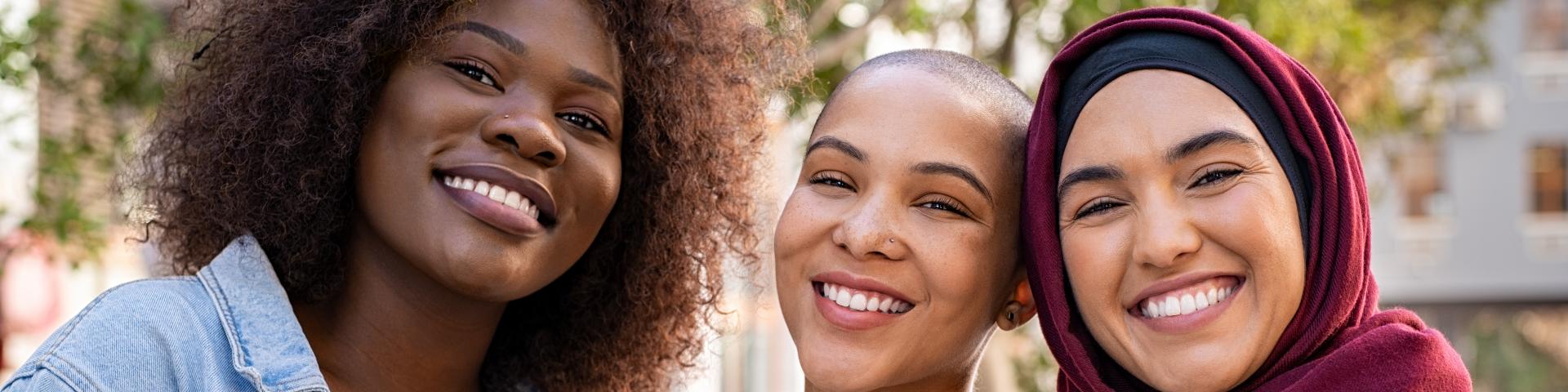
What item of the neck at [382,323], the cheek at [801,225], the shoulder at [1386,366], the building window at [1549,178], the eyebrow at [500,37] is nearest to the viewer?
the shoulder at [1386,366]

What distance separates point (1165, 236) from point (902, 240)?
50cm

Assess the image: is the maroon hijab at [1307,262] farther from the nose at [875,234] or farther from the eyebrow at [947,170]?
the nose at [875,234]

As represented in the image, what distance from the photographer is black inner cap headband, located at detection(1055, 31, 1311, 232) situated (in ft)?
8.77

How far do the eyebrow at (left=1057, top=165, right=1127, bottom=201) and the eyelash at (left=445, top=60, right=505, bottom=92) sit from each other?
1126 millimetres

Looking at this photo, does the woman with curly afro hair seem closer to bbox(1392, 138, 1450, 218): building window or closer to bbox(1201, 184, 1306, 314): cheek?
bbox(1201, 184, 1306, 314): cheek

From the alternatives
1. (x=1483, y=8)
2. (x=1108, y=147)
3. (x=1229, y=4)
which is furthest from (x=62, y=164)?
(x=1483, y=8)

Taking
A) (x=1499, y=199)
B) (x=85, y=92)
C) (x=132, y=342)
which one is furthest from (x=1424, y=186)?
(x=132, y=342)

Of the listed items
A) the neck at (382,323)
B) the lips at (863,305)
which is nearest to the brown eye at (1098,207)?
the lips at (863,305)

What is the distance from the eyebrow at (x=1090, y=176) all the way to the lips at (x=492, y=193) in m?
1.04

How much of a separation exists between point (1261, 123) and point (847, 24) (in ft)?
13.8

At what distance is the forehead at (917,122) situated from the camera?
2.95 meters

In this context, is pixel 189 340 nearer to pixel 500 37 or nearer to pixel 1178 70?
pixel 500 37

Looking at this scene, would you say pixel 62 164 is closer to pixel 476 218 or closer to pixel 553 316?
pixel 553 316

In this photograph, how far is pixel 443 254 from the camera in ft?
10.1
